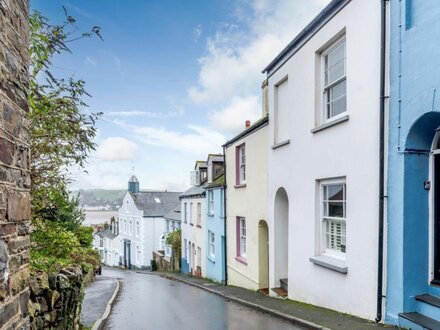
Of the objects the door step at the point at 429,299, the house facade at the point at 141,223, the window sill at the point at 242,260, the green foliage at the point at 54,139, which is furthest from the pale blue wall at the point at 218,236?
the house facade at the point at 141,223

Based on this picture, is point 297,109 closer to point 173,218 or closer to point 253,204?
point 253,204

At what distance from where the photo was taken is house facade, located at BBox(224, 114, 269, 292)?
1288 centimetres

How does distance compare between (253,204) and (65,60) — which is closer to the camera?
(65,60)

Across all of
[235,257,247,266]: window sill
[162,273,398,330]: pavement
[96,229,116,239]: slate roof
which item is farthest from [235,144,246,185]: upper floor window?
[96,229,116,239]: slate roof

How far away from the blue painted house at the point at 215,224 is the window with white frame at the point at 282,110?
7210 millimetres

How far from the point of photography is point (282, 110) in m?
10.9

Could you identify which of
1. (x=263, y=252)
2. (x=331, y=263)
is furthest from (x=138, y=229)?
(x=331, y=263)

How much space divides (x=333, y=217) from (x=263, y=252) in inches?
214

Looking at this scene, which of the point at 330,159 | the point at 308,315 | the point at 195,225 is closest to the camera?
the point at 308,315

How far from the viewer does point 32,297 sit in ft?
17.2

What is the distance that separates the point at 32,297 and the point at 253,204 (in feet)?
30.6

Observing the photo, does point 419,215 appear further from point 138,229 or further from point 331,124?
point 138,229

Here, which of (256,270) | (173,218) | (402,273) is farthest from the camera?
(173,218)

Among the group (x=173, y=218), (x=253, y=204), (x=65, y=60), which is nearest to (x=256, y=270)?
(x=253, y=204)
